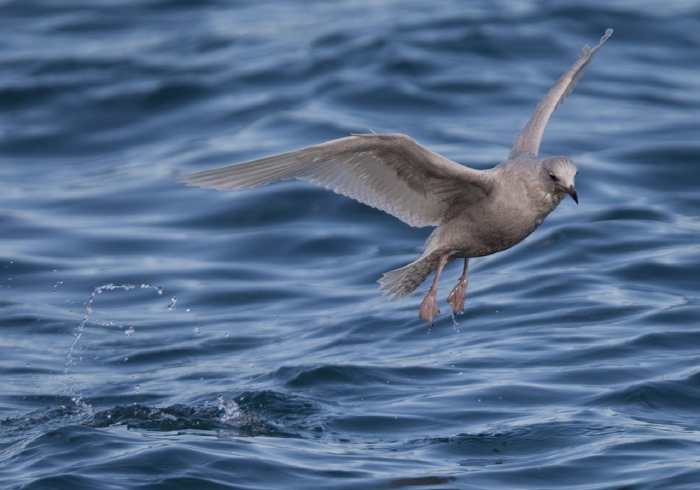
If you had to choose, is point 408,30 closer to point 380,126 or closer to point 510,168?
point 380,126

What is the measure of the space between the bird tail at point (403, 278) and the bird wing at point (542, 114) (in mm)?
867

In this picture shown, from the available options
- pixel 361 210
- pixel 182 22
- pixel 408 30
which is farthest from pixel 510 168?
pixel 182 22

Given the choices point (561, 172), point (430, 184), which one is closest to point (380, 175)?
point (430, 184)

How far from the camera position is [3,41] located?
19.7 meters

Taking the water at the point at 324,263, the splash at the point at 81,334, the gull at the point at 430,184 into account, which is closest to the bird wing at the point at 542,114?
the gull at the point at 430,184

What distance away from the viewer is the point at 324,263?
11.9m

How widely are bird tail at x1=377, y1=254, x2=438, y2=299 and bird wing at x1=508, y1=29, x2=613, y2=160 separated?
87cm

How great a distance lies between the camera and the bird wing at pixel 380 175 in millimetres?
6492

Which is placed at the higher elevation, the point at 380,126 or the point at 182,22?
the point at 182,22

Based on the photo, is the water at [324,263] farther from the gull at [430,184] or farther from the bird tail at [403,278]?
the gull at [430,184]

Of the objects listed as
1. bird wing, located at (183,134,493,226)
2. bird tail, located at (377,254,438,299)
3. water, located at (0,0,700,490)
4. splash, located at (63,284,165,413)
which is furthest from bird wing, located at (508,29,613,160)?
splash, located at (63,284,165,413)

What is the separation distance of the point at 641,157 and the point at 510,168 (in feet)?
24.2

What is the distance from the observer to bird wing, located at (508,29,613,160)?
295 inches

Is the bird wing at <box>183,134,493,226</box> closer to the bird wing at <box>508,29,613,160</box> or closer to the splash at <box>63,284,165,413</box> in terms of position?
the bird wing at <box>508,29,613,160</box>
